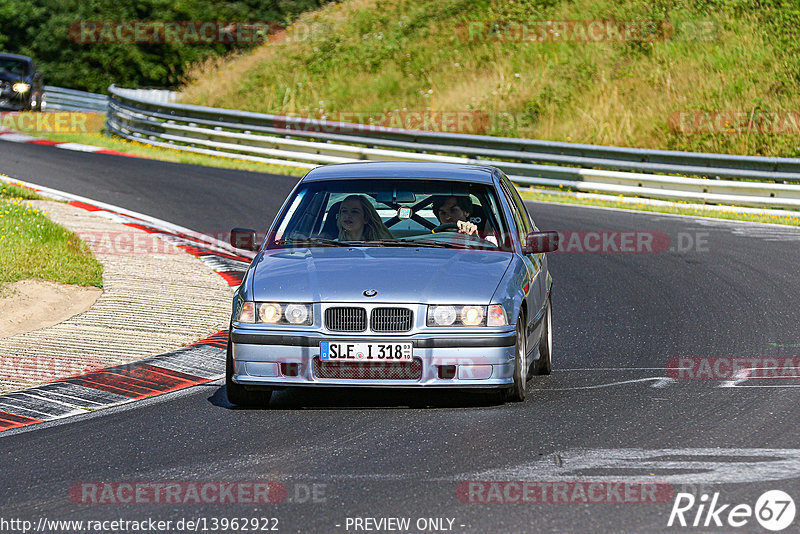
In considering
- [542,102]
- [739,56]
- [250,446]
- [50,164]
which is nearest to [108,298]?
[250,446]

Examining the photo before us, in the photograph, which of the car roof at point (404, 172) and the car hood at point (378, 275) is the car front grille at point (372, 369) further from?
the car roof at point (404, 172)

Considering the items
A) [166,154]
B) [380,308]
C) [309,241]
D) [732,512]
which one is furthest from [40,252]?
[166,154]

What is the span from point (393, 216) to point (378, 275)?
140cm

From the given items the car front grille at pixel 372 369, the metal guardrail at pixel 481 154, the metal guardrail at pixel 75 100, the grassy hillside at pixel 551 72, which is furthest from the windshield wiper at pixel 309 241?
the metal guardrail at pixel 75 100

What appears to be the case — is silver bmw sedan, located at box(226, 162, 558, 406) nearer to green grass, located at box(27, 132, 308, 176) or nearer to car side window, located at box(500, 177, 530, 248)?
car side window, located at box(500, 177, 530, 248)

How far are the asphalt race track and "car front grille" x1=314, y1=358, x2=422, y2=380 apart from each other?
27 cm

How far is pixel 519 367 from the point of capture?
7.65 metres

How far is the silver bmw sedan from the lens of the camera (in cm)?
732

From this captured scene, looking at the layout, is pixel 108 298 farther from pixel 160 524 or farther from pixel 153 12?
pixel 153 12

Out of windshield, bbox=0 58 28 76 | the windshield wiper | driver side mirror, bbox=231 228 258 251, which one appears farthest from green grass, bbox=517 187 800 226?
windshield, bbox=0 58 28 76

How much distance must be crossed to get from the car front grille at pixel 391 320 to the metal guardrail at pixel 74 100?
1356 inches

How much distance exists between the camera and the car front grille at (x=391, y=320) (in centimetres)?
732

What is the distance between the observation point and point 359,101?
32.3 metres

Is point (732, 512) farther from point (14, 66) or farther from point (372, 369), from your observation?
point (14, 66)
